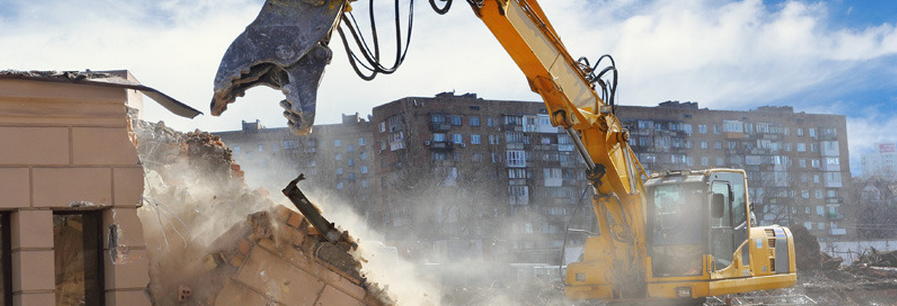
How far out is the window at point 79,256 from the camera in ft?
21.5

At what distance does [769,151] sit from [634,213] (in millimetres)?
80019

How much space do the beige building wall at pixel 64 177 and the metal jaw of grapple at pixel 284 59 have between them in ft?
4.12

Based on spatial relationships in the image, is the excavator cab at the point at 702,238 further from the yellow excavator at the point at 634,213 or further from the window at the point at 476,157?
the window at the point at 476,157

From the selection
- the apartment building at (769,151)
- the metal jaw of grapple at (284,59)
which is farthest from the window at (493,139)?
the metal jaw of grapple at (284,59)

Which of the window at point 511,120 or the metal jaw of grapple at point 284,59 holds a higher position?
the window at point 511,120

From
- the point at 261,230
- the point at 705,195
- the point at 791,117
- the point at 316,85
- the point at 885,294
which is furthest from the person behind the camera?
the point at 791,117

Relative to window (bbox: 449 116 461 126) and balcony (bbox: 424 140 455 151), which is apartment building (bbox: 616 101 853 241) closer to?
window (bbox: 449 116 461 126)

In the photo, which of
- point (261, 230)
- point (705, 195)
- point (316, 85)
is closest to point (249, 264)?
point (261, 230)

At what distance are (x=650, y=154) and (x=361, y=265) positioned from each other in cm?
7090

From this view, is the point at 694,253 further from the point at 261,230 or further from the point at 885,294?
the point at 885,294

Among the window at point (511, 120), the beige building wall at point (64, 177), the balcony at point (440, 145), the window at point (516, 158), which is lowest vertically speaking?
the beige building wall at point (64, 177)

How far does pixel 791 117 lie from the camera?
298ft

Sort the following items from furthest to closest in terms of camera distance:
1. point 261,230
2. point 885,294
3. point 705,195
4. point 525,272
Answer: point 525,272 → point 885,294 → point 705,195 → point 261,230

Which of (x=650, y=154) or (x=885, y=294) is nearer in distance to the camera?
(x=885, y=294)
